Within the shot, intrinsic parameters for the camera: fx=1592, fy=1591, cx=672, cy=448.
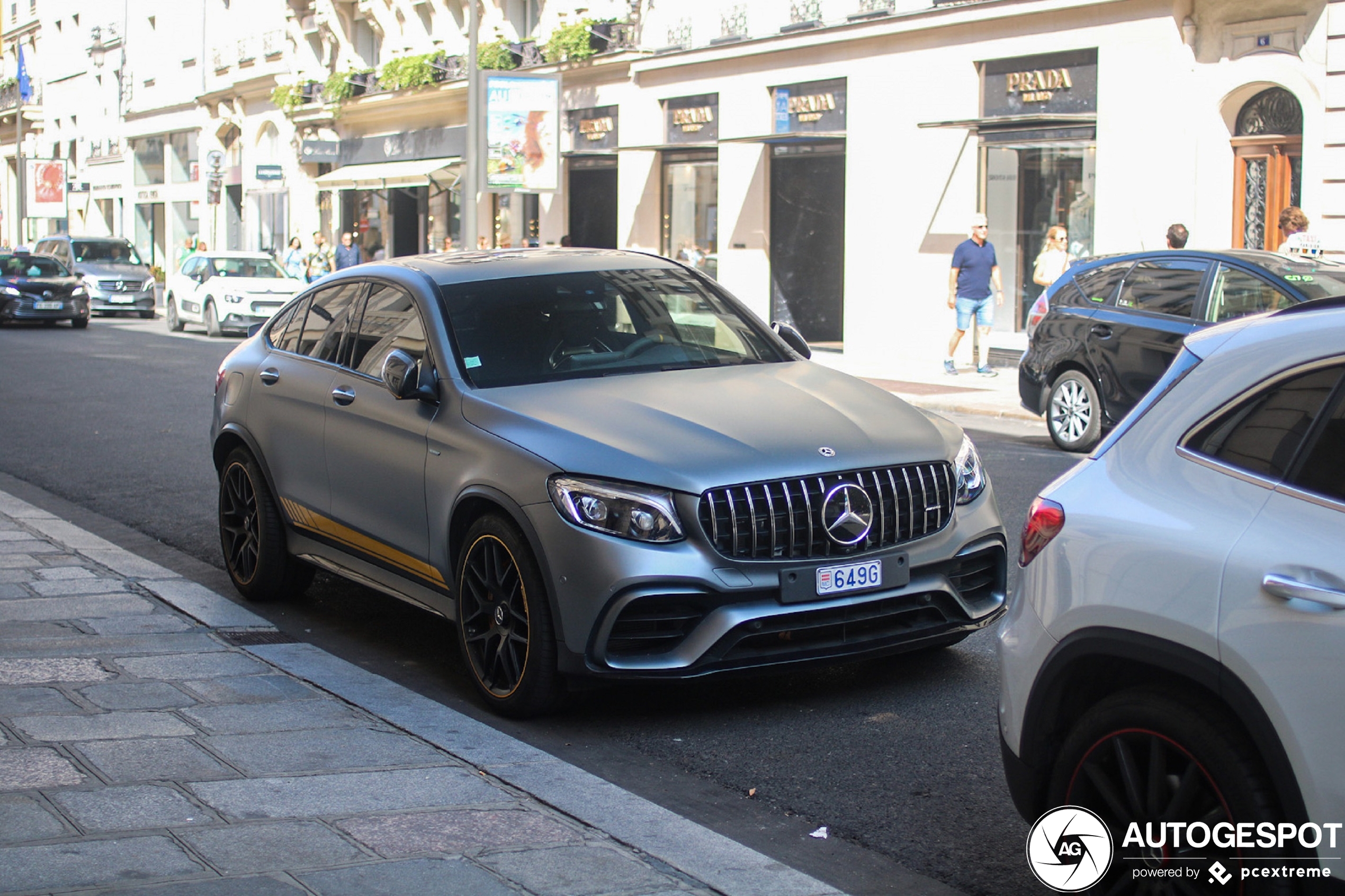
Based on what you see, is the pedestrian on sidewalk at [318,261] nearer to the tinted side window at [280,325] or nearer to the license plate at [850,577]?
the tinted side window at [280,325]

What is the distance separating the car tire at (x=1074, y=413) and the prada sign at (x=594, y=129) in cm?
1797

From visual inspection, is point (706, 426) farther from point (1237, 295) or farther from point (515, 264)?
point (1237, 295)

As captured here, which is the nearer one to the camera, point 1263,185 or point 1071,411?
point 1071,411

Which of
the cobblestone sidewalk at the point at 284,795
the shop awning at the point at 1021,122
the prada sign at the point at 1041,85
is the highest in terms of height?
the prada sign at the point at 1041,85

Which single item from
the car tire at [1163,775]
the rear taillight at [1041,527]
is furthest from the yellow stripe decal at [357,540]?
the car tire at [1163,775]

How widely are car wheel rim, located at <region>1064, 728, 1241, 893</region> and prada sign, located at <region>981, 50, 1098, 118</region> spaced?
17723 millimetres

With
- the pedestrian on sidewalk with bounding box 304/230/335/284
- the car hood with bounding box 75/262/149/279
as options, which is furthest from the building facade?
the car hood with bounding box 75/262/149/279

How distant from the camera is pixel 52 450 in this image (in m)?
13.2

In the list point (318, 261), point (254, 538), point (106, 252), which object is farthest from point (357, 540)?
point (106, 252)

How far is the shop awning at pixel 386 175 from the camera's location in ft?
112

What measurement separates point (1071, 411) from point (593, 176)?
780 inches

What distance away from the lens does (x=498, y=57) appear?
3294cm

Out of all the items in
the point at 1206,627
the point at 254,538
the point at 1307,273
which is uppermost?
the point at 1307,273

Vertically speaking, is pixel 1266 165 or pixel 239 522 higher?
pixel 1266 165
